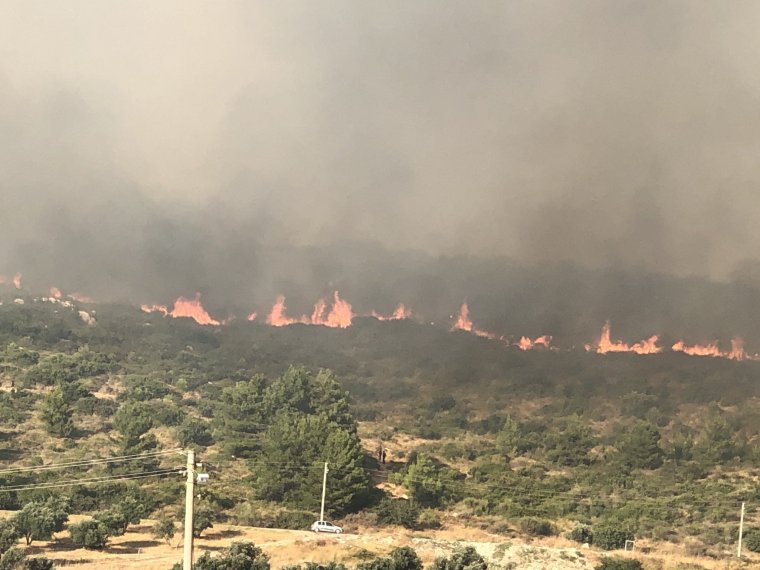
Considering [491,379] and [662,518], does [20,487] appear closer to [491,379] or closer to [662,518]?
[662,518]

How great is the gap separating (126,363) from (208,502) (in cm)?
8525

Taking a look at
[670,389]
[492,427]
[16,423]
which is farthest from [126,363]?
[670,389]

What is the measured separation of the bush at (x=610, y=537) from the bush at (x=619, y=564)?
39.1 ft

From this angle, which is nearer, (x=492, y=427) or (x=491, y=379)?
(x=492, y=427)

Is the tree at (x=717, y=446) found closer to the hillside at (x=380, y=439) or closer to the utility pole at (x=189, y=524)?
the hillside at (x=380, y=439)

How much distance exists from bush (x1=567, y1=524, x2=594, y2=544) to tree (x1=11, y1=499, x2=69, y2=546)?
40.1 m

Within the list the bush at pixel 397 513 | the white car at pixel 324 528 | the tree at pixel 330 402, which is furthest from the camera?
the tree at pixel 330 402

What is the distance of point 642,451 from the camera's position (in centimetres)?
9056

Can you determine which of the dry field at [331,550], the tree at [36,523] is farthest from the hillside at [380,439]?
the tree at [36,523]

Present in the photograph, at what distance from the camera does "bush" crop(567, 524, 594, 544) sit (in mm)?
59000

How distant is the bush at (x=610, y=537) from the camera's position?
5844cm

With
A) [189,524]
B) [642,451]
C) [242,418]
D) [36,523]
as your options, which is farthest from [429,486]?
[189,524]

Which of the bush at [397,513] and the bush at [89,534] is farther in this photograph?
the bush at [397,513]

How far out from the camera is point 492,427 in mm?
119500
